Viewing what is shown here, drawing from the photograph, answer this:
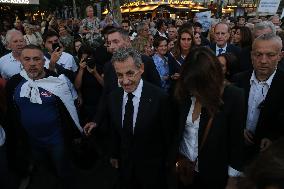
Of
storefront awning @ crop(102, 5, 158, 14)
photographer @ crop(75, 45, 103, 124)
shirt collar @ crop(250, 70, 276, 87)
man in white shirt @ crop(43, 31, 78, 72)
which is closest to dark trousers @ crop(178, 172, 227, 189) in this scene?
shirt collar @ crop(250, 70, 276, 87)

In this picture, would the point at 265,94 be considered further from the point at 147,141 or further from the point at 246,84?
the point at 147,141

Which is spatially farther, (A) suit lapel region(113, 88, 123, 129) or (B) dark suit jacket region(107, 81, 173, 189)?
(A) suit lapel region(113, 88, 123, 129)

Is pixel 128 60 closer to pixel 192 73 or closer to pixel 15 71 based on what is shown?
pixel 192 73

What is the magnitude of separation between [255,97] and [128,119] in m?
1.29

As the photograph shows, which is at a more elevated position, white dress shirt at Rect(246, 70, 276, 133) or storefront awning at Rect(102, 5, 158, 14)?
storefront awning at Rect(102, 5, 158, 14)

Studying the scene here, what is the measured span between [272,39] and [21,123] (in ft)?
9.46

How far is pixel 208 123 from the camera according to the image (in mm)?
2598

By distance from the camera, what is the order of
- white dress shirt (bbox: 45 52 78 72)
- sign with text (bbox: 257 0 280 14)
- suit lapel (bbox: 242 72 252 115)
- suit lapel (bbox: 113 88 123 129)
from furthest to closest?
1. sign with text (bbox: 257 0 280 14)
2. white dress shirt (bbox: 45 52 78 72)
3. suit lapel (bbox: 242 72 252 115)
4. suit lapel (bbox: 113 88 123 129)

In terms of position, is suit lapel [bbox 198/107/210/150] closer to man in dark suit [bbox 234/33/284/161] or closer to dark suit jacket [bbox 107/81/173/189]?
dark suit jacket [bbox 107/81/173/189]

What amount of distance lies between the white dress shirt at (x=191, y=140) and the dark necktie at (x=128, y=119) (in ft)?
1.67

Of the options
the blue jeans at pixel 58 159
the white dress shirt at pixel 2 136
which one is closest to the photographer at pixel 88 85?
the blue jeans at pixel 58 159

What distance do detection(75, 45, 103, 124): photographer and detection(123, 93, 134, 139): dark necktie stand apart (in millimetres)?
2176

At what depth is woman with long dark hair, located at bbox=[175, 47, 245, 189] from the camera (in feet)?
8.27

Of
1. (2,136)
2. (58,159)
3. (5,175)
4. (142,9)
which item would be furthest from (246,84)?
(142,9)
